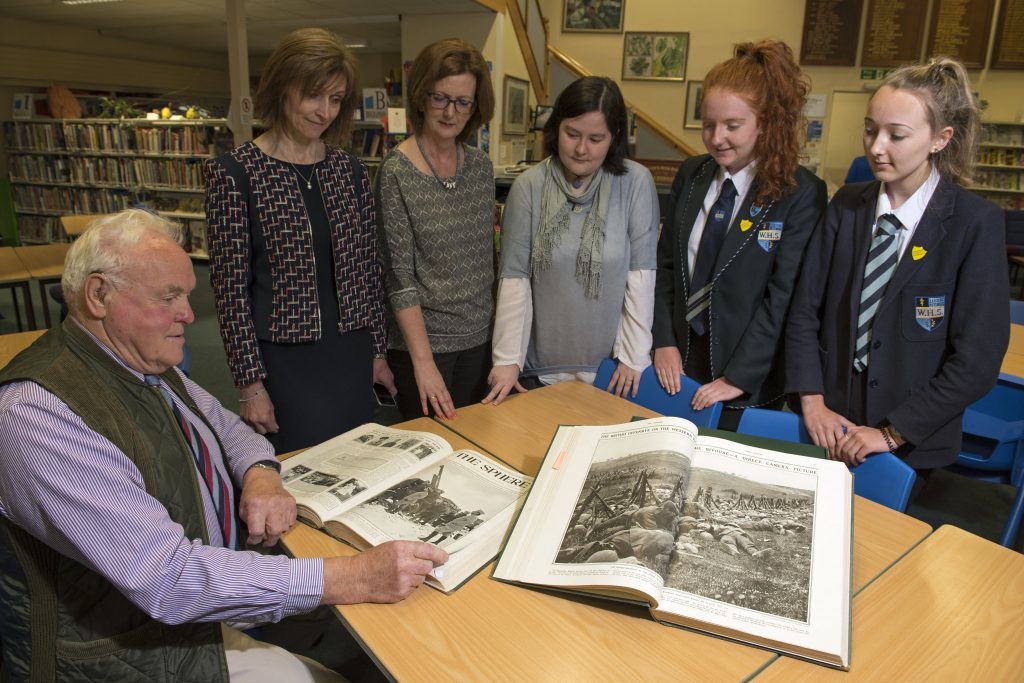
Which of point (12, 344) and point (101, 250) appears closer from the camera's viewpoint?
point (101, 250)

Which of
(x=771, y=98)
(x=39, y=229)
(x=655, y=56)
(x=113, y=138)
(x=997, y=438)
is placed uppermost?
(x=655, y=56)

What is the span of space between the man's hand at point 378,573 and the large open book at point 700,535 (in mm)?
130

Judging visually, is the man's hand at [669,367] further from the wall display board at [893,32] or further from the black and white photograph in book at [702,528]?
the wall display board at [893,32]

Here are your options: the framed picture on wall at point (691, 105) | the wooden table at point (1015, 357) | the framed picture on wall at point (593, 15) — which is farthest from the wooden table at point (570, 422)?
the framed picture on wall at point (593, 15)

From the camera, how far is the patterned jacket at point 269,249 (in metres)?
1.62

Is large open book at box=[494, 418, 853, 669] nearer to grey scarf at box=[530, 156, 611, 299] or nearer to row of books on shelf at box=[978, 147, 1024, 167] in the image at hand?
grey scarf at box=[530, 156, 611, 299]

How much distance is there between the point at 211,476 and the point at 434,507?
1.37 feet

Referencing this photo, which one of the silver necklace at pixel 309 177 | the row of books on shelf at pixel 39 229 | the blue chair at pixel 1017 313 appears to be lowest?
the row of books on shelf at pixel 39 229

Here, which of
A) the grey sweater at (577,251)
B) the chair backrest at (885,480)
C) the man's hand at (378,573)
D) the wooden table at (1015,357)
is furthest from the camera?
the wooden table at (1015,357)

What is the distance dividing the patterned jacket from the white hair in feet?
1.91

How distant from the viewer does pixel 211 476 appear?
1.19m

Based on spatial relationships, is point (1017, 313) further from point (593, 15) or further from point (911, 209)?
point (593, 15)

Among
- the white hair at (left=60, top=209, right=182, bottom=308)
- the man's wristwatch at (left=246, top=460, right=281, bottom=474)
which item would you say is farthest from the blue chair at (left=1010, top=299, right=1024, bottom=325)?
the white hair at (left=60, top=209, right=182, bottom=308)

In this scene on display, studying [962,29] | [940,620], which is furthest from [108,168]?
[962,29]
